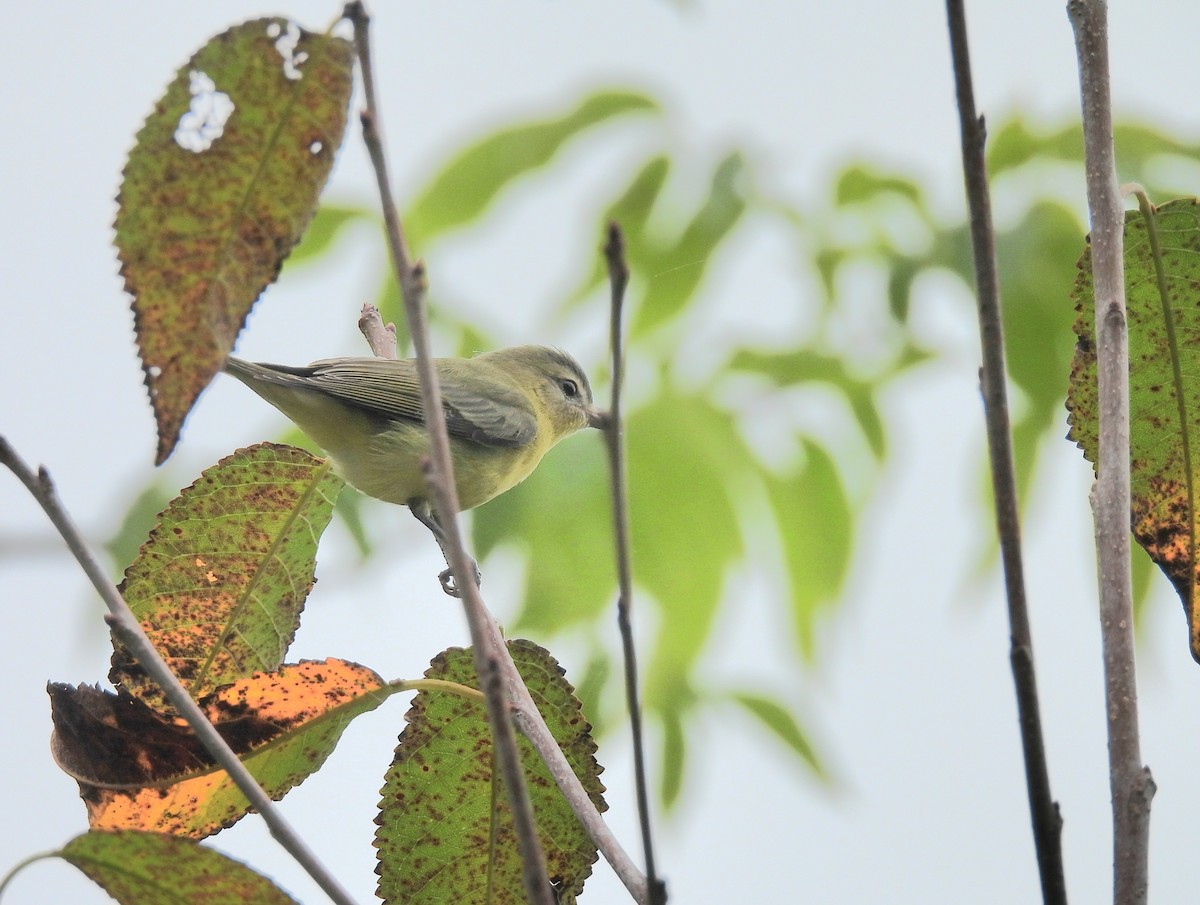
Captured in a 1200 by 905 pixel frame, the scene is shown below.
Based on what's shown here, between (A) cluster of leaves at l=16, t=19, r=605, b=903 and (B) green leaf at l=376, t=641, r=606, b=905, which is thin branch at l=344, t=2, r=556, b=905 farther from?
(B) green leaf at l=376, t=641, r=606, b=905

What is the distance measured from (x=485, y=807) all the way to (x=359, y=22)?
600mm

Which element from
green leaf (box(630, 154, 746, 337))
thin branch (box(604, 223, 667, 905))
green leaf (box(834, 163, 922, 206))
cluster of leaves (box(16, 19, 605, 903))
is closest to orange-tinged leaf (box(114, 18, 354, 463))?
cluster of leaves (box(16, 19, 605, 903))

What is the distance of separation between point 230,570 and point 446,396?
123 cm

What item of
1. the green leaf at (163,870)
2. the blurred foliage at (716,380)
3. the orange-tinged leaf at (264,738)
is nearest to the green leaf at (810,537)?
the blurred foliage at (716,380)

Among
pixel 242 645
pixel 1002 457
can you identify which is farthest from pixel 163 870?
pixel 1002 457

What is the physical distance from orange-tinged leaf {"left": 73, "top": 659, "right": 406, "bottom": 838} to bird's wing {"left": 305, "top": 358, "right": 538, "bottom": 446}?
3.09ft

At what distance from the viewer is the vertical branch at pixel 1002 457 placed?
1.68 feet

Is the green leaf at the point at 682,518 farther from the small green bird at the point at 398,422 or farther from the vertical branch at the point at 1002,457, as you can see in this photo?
the vertical branch at the point at 1002,457

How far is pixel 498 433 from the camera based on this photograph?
223 cm

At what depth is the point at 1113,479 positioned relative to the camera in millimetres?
687

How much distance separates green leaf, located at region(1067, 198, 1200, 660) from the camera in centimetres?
90

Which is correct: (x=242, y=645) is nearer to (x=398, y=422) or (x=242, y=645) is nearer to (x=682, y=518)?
(x=682, y=518)

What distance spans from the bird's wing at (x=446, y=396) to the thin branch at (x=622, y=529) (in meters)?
1.29

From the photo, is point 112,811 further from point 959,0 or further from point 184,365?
point 959,0
